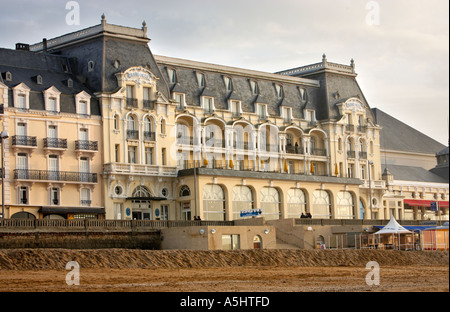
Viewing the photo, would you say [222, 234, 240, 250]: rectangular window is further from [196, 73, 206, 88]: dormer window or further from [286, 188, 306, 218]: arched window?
[196, 73, 206, 88]: dormer window

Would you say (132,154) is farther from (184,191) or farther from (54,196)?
(54,196)

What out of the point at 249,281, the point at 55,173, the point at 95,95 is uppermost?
the point at 95,95

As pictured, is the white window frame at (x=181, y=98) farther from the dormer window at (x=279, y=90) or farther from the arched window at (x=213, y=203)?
the dormer window at (x=279, y=90)

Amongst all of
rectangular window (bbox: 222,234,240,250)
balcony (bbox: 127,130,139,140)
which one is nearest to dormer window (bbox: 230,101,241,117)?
balcony (bbox: 127,130,139,140)

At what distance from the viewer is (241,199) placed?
9069 cm

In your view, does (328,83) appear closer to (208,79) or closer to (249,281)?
(208,79)

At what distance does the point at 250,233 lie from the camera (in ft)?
251

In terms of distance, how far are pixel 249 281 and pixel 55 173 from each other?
35.2 metres

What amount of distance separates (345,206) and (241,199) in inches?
586

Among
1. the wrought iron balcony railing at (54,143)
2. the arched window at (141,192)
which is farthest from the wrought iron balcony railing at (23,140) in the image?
the arched window at (141,192)

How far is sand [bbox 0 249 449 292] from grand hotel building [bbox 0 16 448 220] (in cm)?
1703

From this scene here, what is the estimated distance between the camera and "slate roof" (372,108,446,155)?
428 feet

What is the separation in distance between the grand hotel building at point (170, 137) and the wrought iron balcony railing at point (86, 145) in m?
0.10
